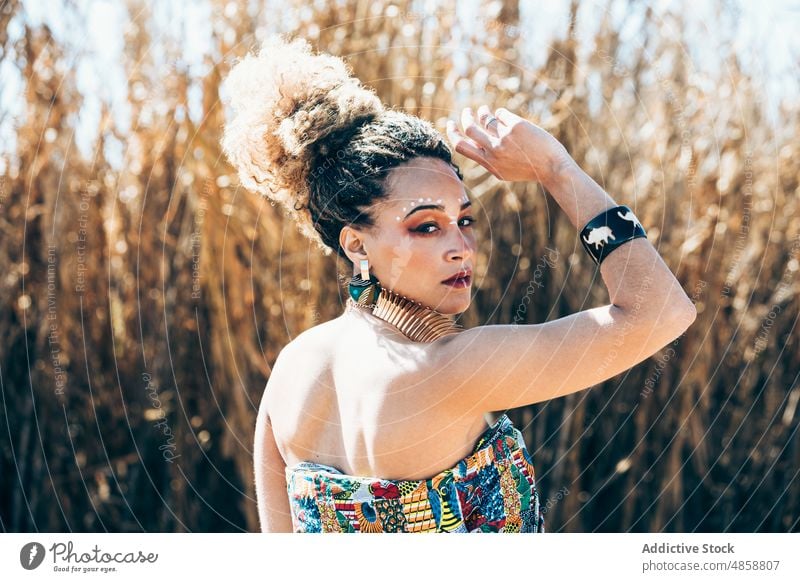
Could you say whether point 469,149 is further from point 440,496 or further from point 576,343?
point 440,496

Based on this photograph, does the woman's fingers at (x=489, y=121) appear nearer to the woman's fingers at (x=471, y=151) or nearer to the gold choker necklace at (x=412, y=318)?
the woman's fingers at (x=471, y=151)

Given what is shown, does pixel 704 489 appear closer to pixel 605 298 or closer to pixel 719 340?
pixel 719 340

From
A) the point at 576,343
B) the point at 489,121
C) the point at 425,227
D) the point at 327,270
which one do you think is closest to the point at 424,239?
the point at 425,227

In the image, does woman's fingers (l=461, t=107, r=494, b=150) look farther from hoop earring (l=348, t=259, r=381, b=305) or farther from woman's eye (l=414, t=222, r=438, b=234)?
hoop earring (l=348, t=259, r=381, b=305)

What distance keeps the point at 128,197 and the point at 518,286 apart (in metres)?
1.56

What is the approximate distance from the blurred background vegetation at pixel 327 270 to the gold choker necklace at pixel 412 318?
169 centimetres

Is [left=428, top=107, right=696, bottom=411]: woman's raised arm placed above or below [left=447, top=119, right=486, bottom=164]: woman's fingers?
below

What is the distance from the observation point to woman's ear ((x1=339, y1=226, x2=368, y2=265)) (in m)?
1.82

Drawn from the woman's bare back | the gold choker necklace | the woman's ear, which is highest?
the woman's ear

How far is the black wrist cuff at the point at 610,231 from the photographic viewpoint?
1.60m

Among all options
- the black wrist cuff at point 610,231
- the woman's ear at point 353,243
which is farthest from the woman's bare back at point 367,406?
the black wrist cuff at point 610,231

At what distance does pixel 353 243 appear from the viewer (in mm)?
1833

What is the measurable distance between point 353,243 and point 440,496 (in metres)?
0.52

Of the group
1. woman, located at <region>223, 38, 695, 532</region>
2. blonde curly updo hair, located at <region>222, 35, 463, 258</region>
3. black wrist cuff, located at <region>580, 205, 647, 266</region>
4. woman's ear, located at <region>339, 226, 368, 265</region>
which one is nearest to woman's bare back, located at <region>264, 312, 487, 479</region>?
woman, located at <region>223, 38, 695, 532</region>
